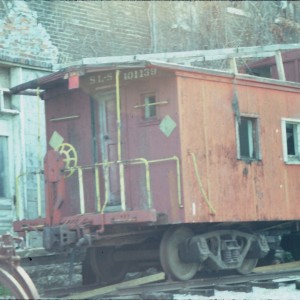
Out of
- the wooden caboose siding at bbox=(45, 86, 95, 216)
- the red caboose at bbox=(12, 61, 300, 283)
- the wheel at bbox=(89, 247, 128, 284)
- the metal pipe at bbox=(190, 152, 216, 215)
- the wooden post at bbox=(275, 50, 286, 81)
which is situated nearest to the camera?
the red caboose at bbox=(12, 61, 300, 283)

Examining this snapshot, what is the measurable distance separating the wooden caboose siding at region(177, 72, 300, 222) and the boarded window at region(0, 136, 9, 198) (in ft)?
13.1

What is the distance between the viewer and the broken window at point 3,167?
1414 centimetres

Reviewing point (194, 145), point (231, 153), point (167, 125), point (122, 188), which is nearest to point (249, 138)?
point (231, 153)

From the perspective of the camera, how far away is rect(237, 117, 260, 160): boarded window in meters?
12.9

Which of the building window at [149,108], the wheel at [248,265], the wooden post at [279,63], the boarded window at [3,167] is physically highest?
the wooden post at [279,63]

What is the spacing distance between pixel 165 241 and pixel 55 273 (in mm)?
2659

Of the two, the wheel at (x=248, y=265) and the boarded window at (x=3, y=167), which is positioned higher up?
the boarded window at (x=3, y=167)

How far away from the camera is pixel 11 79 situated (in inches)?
563

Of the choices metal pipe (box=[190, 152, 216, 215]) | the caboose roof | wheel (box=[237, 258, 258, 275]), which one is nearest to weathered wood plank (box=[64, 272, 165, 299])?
metal pipe (box=[190, 152, 216, 215])

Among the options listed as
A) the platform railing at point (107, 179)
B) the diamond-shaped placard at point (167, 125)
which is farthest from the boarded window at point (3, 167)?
the diamond-shaped placard at point (167, 125)

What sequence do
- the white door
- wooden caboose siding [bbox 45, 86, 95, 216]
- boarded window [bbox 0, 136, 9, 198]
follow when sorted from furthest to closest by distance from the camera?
boarded window [bbox 0, 136, 9, 198], wooden caboose siding [bbox 45, 86, 95, 216], the white door

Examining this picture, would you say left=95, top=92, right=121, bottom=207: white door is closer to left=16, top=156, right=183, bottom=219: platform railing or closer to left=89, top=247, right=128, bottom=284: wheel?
left=16, top=156, right=183, bottom=219: platform railing

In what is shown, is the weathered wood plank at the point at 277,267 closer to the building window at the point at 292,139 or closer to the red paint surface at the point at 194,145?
the red paint surface at the point at 194,145

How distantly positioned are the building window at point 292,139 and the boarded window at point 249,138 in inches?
30.8
